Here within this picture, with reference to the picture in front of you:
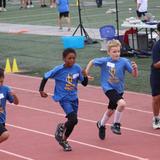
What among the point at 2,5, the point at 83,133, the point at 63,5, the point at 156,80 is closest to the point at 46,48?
the point at 63,5

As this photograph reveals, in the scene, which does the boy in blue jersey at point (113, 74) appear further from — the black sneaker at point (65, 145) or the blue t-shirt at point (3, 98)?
the blue t-shirt at point (3, 98)

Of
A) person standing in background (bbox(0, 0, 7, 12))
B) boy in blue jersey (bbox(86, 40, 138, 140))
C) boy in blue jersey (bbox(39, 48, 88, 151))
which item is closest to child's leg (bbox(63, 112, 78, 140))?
boy in blue jersey (bbox(39, 48, 88, 151))

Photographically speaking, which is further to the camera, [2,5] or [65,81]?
[2,5]

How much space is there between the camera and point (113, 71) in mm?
9969

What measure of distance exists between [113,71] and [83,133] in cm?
123

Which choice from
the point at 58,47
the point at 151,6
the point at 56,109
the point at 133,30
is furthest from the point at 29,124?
the point at 151,6

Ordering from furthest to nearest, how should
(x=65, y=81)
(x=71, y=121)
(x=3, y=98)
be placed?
(x=65, y=81)
(x=71, y=121)
(x=3, y=98)

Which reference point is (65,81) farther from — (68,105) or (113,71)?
(113,71)

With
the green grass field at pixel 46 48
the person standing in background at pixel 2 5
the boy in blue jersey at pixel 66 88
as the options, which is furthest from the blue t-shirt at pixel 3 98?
the person standing in background at pixel 2 5

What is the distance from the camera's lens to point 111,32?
65.6 ft

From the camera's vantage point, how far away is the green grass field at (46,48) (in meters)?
16.9

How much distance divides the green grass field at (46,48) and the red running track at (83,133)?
1749 mm

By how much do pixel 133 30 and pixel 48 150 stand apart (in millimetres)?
10750

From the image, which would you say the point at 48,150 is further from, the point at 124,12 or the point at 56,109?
the point at 124,12
